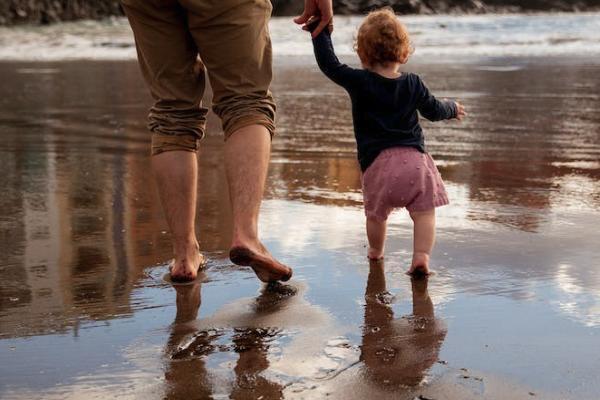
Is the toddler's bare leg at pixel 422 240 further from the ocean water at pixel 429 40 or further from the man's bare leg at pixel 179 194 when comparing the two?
the ocean water at pixel 429 40

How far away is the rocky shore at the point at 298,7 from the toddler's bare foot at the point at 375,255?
91.5 feet

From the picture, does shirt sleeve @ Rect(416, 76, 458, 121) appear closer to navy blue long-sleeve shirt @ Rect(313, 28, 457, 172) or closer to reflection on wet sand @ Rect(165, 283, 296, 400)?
navy blue long-sleeve shirt @ Rect(313, 28, 457, 172)

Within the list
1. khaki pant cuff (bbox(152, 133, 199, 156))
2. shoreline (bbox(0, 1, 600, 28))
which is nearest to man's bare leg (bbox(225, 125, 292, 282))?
khaki pant cuff (bbox(152, 133, 199, 156))

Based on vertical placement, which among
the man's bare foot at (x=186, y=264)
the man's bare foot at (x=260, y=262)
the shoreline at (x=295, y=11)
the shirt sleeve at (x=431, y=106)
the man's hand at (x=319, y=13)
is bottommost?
the shoreline at (x=295, y=11)

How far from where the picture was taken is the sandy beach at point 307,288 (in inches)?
95.6

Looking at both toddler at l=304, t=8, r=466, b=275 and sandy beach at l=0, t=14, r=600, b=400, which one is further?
toddler at l=304, t=8, r=466, b=275

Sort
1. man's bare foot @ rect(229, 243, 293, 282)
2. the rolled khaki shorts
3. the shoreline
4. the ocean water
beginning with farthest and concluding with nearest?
the shoreline → the ocean water → the rolled khaki shorts → man's bare foot @ rect(229, 243, 293, 282)

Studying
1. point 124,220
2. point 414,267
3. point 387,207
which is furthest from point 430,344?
point 124,220

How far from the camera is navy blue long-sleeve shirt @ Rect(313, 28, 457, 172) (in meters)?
3.52

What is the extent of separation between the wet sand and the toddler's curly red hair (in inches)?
27.7

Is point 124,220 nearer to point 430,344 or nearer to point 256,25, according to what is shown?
point 256,25

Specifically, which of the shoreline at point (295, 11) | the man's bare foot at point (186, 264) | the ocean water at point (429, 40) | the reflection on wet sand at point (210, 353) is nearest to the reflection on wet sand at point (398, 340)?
the reflection on wet sand at point (210, 353)

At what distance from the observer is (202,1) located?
10.6 feet

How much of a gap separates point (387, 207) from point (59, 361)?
1.43 m
